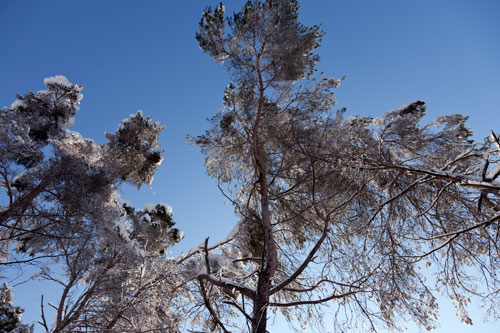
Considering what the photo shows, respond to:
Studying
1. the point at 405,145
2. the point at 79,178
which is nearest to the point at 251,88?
the point at 405,145

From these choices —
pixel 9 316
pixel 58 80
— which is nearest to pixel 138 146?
pixel 58 80

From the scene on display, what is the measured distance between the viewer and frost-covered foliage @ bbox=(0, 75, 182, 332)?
5277 mm

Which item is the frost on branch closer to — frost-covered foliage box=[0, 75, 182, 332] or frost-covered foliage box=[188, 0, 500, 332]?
frost-covered foliage box=[0, 75, 182, 332]

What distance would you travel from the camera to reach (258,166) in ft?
19.2

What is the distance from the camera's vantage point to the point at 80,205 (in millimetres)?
7684

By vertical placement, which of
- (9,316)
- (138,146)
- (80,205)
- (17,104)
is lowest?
(9,316)

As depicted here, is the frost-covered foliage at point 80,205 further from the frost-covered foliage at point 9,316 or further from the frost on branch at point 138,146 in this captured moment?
the frost-covered foliage at point 9,316

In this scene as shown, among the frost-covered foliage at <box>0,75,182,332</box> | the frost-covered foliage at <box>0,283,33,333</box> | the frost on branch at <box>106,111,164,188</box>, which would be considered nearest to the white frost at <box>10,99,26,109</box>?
the frost-covered foliage at <box>0,75,182,332</box>

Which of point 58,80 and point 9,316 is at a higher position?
point 58,80

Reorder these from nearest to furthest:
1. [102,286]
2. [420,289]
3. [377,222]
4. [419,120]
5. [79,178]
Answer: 1. [420,289]
2. [377,222]
3. [102,286]
4. [419,120]
5. [79,178]

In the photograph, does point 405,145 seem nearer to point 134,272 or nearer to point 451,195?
point 451,195

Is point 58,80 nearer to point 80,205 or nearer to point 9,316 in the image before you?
point 80,205

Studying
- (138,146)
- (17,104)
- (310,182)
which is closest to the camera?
(310,182)

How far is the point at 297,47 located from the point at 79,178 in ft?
24.3
